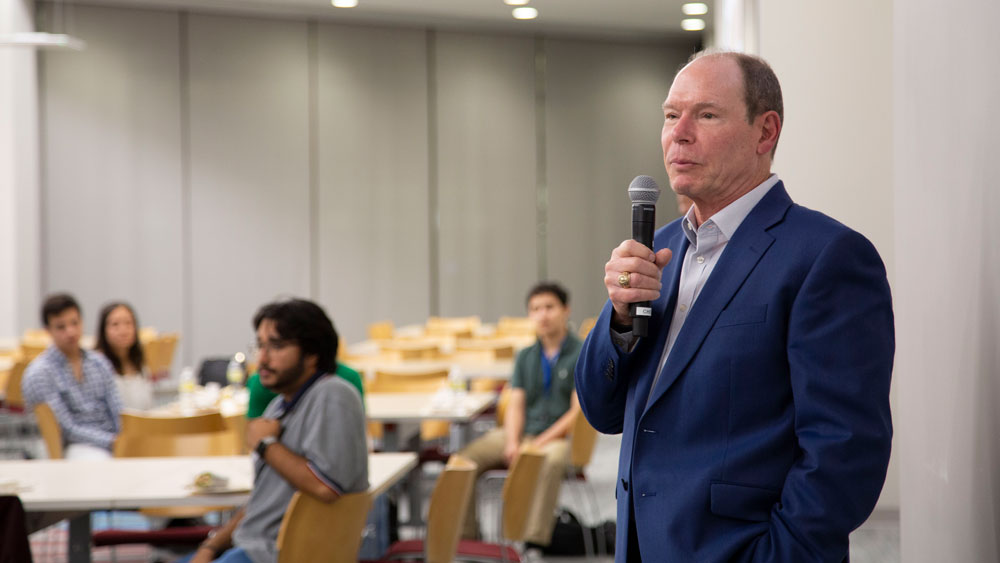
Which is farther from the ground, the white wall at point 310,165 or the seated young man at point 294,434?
the white wall at point 310,165

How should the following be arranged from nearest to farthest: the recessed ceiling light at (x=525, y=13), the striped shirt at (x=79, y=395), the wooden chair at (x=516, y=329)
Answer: the striped shirt at (x=79, y=395), the wooden chair at (x=516, y=329), the recessed ceiling light at (x=525, y=13)

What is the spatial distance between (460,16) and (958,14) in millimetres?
12231

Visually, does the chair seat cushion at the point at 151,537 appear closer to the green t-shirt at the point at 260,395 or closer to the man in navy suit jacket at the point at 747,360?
the green t-shirt at the point at 260,395

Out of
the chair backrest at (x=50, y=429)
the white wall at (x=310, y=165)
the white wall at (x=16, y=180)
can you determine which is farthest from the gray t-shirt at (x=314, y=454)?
the white wall at (x=310, y=165)

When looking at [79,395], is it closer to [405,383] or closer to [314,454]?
[405,383]

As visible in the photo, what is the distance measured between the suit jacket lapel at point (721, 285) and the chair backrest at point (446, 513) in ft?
5.67

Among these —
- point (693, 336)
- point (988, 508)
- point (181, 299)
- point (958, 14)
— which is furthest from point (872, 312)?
point (181, 299)

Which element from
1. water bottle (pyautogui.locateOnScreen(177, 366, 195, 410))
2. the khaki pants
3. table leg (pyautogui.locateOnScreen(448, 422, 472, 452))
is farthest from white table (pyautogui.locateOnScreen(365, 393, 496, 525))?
water bottle (pyautogui.locateOnScreen(177, 366, 195, 410))

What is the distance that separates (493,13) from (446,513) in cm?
1095

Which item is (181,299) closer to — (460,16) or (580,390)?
(460,16)

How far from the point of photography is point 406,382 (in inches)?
253

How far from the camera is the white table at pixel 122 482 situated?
340 cm

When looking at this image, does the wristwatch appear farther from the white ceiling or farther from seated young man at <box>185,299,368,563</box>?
the white ceiling

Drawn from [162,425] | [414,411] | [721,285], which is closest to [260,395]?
[162,425]
